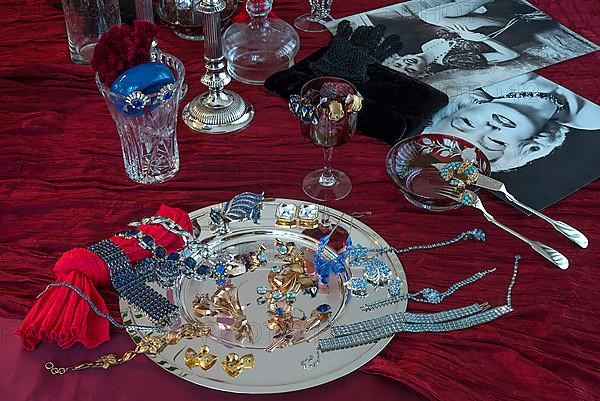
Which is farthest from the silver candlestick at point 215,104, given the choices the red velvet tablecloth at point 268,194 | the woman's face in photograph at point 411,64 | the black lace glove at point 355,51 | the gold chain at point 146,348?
the gold chain at point 146,348

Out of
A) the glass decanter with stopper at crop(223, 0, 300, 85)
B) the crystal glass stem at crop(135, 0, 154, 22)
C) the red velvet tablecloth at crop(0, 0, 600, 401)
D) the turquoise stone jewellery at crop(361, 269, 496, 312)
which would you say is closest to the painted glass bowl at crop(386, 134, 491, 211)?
the red velvet tablecloth at crop(0, 0, 600, 401)

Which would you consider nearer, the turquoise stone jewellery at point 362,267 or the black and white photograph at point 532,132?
the turquoise stone jewellery at point 362,267

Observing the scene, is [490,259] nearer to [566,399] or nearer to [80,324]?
[566,399]

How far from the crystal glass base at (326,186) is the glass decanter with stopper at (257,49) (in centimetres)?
22

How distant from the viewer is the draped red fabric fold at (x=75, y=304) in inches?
30.3

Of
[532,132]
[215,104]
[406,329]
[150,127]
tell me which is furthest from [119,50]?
[532,132]

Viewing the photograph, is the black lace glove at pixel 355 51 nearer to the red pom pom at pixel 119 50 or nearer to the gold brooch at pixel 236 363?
the red pom pom at pixel 119 50

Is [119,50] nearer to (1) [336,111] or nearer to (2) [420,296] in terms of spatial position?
(1) [336,111]

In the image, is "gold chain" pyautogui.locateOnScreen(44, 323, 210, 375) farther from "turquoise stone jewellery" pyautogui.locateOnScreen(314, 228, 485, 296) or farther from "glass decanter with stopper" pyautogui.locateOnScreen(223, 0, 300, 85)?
"glass decanter with stopper" pyautogui.locateOnScreen(223, 0, 300, 85)

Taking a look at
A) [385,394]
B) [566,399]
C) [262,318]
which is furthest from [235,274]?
[566,399]

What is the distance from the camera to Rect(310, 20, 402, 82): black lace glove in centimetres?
110

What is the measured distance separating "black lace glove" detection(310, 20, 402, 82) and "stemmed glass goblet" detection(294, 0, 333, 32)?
7 centimetres

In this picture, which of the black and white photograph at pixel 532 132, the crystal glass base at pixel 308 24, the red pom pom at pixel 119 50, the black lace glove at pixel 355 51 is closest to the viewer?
the red pom pom at pixel 119 50

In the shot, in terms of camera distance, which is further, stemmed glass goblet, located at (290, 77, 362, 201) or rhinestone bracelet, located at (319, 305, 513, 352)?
stemmed glass goblet, located at (290, 77, 362, 201)
